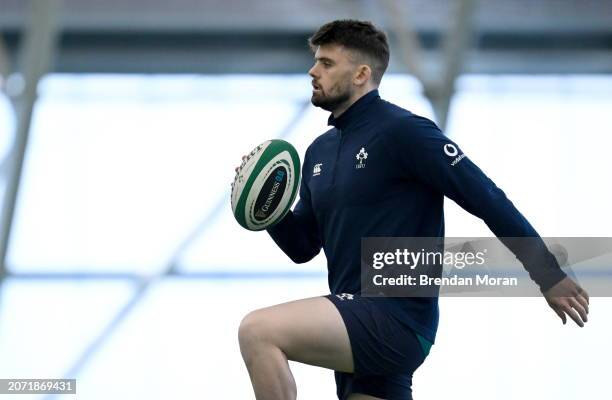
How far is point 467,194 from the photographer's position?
4402 mm

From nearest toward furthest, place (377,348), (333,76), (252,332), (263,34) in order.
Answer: (252,332), (377,348), (333,76), (263,34)

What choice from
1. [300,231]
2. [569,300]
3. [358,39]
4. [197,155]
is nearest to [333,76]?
[358,39]

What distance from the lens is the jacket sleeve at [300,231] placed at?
4984 mm

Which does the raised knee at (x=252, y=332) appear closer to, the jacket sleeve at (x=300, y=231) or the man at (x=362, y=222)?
the man at (x=362, y=222)

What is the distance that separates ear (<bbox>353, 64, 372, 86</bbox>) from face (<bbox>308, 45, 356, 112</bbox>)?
2 centimetres

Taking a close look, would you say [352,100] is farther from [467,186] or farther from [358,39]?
[467,186]

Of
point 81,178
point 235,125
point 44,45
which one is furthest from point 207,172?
point 44,45

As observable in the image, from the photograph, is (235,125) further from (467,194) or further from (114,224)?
(467,194)

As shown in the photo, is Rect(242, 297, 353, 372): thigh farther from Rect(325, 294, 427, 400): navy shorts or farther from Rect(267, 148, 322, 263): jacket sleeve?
Rect(267, 148, 322, 263): jacket sleeve

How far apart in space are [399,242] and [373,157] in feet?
1.19

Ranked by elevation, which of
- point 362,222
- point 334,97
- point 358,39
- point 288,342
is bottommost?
point 288,342

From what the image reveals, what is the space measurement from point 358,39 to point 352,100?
252 mm

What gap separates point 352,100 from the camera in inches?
188

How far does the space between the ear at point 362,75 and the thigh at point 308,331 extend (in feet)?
3.18
